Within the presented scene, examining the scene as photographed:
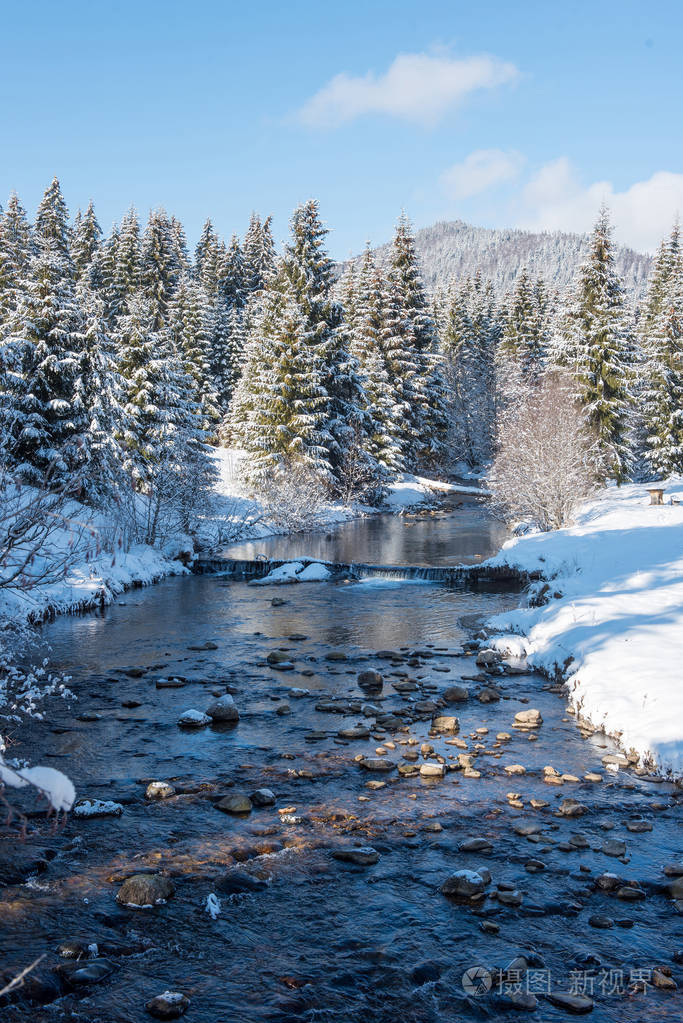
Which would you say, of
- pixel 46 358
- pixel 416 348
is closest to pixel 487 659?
pixel 46 358

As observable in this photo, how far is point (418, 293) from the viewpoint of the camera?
48.8 meters

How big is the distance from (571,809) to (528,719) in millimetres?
2868

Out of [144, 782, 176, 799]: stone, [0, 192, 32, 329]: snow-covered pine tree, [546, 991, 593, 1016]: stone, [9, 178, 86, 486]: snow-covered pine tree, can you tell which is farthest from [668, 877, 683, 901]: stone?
[0, 192, 32, 329]: snow-covered pine tree

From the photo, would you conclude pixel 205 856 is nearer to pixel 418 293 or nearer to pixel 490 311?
pixel 418 293

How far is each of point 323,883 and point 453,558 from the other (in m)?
18.4

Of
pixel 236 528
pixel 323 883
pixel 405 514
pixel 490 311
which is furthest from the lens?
→ pixel 490 311

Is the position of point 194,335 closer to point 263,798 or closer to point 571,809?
point 263,798

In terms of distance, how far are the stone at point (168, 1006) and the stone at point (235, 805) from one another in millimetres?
2882

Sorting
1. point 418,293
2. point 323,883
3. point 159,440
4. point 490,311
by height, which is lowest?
point 323,883

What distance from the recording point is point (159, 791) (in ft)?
27.9

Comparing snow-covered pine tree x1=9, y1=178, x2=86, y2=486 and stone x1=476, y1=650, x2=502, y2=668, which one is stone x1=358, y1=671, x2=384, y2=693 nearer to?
stone x1=476, y1=650, x2=502, y2=668

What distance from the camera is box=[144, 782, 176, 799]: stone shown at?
8.45m

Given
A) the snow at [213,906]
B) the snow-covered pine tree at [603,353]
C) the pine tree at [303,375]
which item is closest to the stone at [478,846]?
the snow at [213,906]

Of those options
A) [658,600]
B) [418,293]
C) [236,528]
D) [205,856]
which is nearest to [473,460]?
[418,293]
